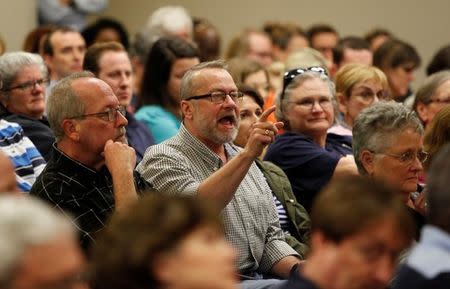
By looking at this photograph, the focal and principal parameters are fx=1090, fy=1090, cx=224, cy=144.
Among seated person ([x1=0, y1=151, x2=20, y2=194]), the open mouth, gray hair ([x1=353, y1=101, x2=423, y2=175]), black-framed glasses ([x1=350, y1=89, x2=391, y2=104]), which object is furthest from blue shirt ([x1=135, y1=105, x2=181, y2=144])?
seated person ([x1=0, y1=151, x2=20, y2=194])

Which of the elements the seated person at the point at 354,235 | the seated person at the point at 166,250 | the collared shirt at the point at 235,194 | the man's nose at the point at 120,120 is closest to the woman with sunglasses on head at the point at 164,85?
the collared shirt at the point at 235,194

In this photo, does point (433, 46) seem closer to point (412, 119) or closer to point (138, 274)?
point (412, 119)

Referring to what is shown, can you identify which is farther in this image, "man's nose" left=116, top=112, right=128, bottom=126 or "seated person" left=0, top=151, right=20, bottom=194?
"man's nose" left=116, top=112, right=128, bottom=126

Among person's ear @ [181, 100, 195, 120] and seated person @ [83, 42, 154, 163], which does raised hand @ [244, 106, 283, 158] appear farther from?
seated person @ [83, 42, 154, 163]

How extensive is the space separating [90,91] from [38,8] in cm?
415

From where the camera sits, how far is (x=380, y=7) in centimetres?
1018

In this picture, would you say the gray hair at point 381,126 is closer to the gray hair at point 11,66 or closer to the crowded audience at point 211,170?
the crowded audience at point 211,170


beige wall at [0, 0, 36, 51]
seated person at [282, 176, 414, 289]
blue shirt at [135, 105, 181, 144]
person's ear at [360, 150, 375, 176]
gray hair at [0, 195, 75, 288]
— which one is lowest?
beige wall at [0, 0, 36, 51]

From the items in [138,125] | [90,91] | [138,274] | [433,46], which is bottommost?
[433,46]

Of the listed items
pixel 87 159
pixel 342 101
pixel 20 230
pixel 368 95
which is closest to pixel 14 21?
pixel 342 101

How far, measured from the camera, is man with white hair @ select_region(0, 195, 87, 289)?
6.25ft

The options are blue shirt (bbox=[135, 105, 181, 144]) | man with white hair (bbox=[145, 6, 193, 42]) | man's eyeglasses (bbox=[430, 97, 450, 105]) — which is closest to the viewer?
man's eyeglasses (bbox=[430, 97, 450, 105])

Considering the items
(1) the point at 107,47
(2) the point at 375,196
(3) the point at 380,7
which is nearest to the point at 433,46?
(3) the point at 380,7

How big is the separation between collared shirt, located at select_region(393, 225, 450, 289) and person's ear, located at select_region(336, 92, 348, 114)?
3.02 metres
